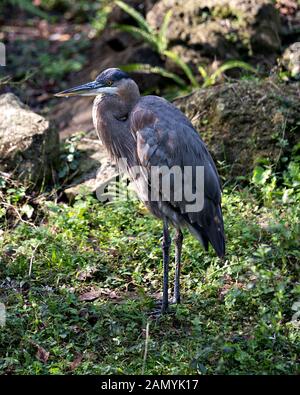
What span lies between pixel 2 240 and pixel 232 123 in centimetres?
260

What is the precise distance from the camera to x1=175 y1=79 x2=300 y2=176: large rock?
24.4 feet

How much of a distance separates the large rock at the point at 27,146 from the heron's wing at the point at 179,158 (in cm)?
182

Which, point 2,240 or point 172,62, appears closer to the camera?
point 2,240

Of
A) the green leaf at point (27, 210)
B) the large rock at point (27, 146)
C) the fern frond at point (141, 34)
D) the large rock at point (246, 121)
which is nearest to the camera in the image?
the green leaf at point (27, 210)

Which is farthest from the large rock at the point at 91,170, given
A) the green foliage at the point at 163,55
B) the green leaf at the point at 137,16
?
the green leaf at the point at 137,16

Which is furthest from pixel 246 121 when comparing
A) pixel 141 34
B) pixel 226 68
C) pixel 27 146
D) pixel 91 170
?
pixel 141 34

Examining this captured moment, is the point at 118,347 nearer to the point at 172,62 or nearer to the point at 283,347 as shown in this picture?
the point at 283,347

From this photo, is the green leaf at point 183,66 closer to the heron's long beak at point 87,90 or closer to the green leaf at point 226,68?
the green leaf at point 226,68

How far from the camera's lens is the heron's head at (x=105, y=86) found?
6.05 metres

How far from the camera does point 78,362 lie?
509cm

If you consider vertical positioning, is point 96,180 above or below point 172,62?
below

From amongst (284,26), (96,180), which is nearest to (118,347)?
(96,180)

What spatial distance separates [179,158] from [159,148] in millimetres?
174
